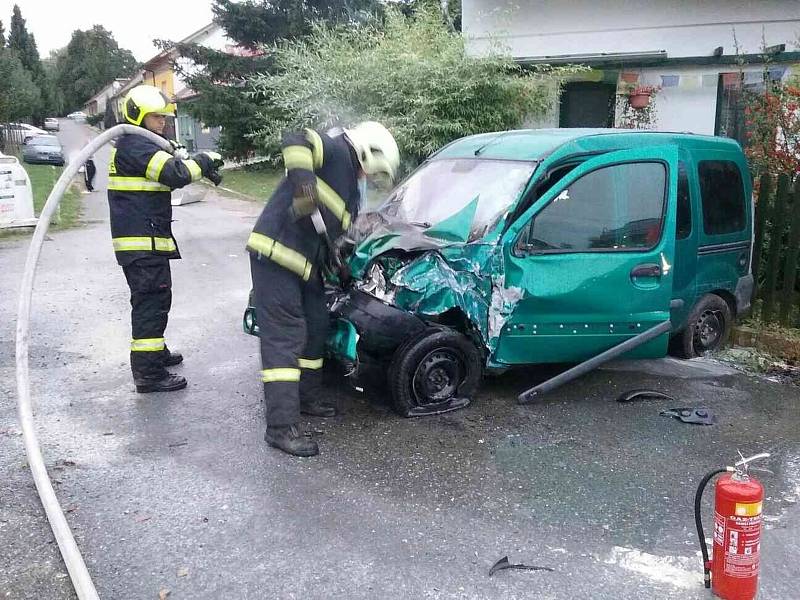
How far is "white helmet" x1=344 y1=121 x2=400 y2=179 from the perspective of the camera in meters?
4.32

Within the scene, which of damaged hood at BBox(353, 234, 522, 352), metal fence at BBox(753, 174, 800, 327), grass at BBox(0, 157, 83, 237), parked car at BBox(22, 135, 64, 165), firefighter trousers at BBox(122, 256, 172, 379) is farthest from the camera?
parked car at BBox(22, 135, 64, 165)

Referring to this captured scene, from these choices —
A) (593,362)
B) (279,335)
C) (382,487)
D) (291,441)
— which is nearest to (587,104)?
(593,362)

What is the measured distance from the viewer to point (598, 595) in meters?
2.92

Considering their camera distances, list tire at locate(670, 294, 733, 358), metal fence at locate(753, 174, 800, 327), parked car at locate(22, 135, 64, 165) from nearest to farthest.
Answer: tire at locate(670, 294, 733, 358), metal fence at locate(753, 174, 800, 327), parked car at locate(22, 135, 64, 165)

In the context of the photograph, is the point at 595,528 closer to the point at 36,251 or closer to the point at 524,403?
the point at 524,403

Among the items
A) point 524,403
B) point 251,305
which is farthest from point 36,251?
point 524,403

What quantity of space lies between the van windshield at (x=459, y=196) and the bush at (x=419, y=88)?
231 inches

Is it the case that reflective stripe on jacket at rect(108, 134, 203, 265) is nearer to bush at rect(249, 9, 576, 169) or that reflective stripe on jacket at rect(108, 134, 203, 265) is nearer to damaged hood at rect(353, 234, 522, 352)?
damaged hood at rect(353, 234, 522, 352)

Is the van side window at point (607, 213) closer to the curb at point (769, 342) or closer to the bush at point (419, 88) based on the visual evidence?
the curb at point (769, 342)

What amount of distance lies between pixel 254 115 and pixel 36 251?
64.5 ft

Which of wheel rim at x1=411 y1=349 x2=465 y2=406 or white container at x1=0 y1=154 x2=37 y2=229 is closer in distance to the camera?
wheel rim at x1=411 y1=349 x2=465 y2=406

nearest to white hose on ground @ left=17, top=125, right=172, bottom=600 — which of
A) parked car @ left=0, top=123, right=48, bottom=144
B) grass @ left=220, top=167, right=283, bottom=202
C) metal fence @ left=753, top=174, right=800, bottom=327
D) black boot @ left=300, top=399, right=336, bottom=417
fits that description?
black boot @ left=300, top=399, right=336, bottom=417

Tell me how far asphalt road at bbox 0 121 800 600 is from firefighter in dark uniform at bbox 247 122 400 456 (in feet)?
0.97

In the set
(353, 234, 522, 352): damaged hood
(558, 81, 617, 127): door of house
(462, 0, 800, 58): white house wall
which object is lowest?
(353, 234, 522, 352): damaged hood
